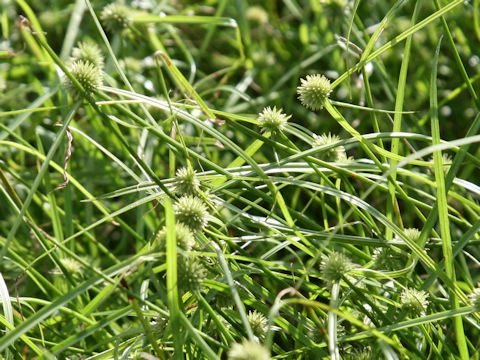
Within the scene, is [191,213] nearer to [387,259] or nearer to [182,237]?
[182,237]

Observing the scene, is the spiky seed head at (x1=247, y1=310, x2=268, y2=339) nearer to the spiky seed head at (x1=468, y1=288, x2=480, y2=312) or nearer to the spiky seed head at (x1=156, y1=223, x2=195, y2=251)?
the spiky seed head at (x1=156, y1=223, x2=195, y2=251)

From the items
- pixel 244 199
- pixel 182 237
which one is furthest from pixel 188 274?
pixel 244 199

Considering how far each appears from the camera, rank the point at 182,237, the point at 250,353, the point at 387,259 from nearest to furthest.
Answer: the point at 250,353 < the point at 182,237 < the point at 387,259

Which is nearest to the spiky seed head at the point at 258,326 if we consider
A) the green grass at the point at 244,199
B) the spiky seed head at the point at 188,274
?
the green grass at the point at 244,199

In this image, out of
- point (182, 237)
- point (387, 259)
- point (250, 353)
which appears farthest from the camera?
point (387, 259)

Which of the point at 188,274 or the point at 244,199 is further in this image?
the point at 244,199

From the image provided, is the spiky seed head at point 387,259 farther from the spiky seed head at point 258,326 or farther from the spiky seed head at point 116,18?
the spiky seed head at point 116,18

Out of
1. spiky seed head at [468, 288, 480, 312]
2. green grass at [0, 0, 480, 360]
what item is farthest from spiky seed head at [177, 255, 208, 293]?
spiky seed head at [468, 288, 480, 312]
